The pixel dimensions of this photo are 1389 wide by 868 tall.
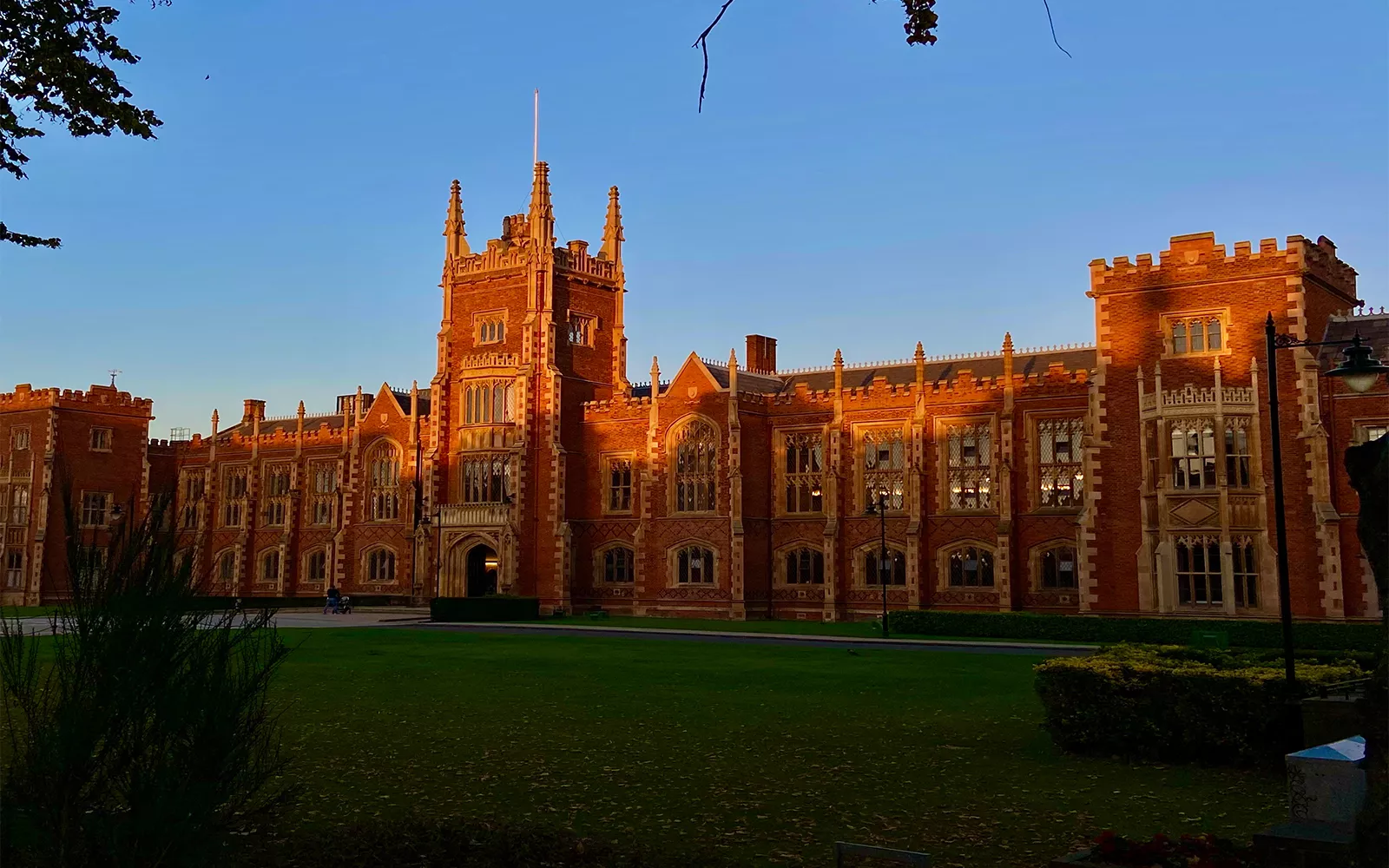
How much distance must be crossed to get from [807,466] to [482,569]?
17555 mm

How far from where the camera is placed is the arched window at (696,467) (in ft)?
173

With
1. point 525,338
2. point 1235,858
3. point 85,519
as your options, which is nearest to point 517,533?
point 525,338

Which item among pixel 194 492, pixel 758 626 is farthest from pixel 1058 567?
pixel 194 492

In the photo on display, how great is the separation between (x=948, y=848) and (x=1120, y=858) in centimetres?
203

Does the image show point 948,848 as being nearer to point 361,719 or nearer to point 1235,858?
point 1235,858

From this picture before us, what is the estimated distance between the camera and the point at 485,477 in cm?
5716

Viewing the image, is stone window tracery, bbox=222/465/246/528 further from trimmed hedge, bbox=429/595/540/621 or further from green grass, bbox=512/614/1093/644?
green grass, bbox=512/614/1093/644

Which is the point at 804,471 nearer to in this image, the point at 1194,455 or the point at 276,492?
the point at 1194,455

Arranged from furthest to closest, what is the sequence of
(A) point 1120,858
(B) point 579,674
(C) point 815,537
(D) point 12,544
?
(D) point 12,544 → (C) point 815,537 → (B) point 579,674 → (A) point 1120,858

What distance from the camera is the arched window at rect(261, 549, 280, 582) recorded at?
67.6 m

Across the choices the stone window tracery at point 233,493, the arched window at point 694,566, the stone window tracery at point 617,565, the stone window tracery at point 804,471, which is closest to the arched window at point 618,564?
the stone window tracery at point 617,565

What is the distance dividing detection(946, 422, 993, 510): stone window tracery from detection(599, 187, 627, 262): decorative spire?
71.4 feet

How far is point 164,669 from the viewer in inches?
314

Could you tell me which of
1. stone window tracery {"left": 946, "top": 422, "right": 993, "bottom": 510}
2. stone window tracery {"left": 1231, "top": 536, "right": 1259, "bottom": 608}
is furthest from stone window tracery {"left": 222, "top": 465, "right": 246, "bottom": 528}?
stone window tracery {"left": 1231, "top": 536, "right": 1259, "bottom": 608}
